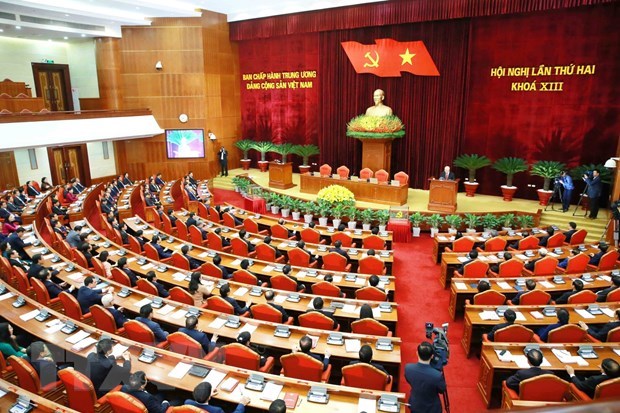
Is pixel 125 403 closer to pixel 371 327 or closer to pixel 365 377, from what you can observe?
pixel 365 377

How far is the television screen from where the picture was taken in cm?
1789

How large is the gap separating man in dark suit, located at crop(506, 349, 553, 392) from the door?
62.7ft

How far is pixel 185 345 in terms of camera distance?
4926mm

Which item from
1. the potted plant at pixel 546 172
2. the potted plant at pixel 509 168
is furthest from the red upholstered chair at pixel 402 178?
the potted plant at pixel 546 172

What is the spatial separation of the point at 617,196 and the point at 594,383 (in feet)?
26.1

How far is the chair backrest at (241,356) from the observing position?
4.64 m

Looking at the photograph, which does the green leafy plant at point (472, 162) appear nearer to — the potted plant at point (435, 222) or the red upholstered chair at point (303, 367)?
the potted plant at point (435, 222)

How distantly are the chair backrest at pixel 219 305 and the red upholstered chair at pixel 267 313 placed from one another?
309mm

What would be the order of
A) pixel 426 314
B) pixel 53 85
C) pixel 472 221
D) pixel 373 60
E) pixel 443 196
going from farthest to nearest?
pixel 53 85 → pixel 373 60 → pixel 443 196 → pixel 472 221 → pixel 426 314

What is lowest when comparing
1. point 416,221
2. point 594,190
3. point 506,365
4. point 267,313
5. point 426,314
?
point 426,314

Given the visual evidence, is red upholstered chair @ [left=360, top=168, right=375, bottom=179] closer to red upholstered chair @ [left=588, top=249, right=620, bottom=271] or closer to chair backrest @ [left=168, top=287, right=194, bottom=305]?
red upholstered chair @ [left=588, top=249, right=620, bottom=271]

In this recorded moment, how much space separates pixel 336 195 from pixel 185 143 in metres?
8.32

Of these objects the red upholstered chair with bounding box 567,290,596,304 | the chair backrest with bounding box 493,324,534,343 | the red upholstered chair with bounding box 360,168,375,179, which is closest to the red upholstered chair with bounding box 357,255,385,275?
the chair backrest with bounding box 493,324,534,343

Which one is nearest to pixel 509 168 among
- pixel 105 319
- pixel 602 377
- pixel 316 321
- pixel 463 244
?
pixel 463 244
